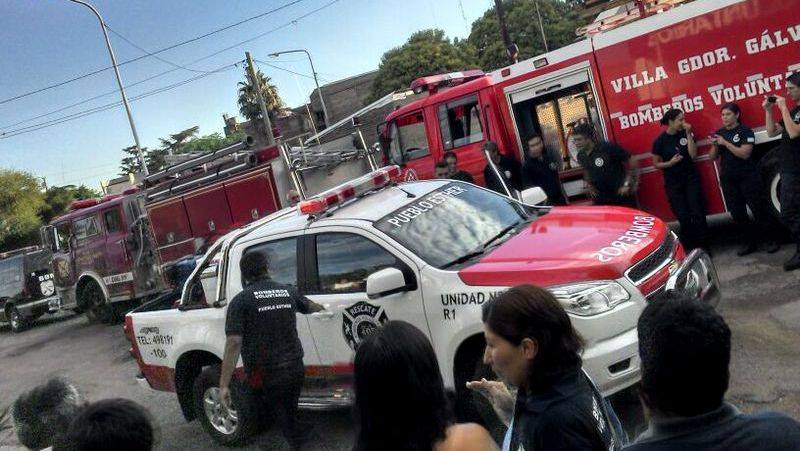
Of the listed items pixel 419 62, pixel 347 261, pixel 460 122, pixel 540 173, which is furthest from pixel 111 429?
pixel 419 62

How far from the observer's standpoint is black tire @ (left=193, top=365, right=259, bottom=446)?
567cm

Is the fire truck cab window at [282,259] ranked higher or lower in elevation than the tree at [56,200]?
lower

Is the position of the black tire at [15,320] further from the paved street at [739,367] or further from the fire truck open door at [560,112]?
the fire truck open door at [560,112]

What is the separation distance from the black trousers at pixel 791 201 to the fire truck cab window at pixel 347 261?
416 centimetres

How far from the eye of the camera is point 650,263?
4617 mm

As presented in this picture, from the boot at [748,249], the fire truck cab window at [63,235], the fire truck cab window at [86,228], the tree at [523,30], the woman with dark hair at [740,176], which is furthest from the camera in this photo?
the tree at [523,30]

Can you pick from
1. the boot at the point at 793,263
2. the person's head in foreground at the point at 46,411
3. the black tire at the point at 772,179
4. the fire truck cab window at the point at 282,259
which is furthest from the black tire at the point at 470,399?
the black tire at the point at 772,179

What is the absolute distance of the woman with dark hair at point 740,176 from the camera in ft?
24.5

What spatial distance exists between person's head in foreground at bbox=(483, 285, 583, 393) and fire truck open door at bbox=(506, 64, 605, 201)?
6.95m

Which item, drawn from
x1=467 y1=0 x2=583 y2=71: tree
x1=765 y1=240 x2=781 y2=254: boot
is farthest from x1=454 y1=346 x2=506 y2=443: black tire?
x1=467 y1=0 x2=583 y2=71: tree

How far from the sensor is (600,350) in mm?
4152

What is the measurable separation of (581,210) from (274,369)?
8.71ft

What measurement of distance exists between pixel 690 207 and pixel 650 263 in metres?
3.87

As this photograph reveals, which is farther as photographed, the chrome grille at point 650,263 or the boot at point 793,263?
the boot at point 793,263
